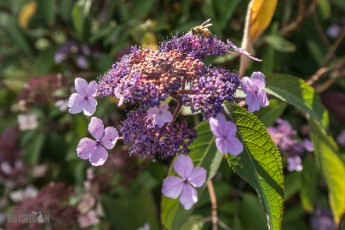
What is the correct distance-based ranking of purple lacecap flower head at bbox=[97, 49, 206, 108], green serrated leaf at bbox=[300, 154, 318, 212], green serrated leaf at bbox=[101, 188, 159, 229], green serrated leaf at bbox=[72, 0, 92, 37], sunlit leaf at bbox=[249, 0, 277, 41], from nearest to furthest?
1. purple lacecap flower head at bbox=[97, 49, 206, 108]
2. sunlit leaf at bbox=[249, 0, 277, 41]
3. green serrated leaf at bbox=[300, 154, 318, 212]
4. green serrated leaf at bbox=[101, 188, 159, 229]
5. green serrated leaf at bbox=[72, 0, 92, 37]

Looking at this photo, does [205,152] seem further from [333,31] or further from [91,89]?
[333,31]

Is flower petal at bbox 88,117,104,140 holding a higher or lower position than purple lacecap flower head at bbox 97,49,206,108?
lower

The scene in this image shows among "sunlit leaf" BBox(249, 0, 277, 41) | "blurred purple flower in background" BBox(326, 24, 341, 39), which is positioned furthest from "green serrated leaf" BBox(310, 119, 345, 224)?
"blurred purple flower in background" BBox(326, 24, 341, 39)

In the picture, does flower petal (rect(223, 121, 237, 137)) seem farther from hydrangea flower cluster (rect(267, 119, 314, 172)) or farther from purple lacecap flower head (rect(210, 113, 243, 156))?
hydrangea flower cluster (rect(267, 119, 314, 172))

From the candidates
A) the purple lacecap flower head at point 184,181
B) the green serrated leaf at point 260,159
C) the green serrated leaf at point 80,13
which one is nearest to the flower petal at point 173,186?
the purple lacecap flower head at point 184,181

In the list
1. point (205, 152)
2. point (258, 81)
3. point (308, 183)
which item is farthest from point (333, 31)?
point (258, 81)

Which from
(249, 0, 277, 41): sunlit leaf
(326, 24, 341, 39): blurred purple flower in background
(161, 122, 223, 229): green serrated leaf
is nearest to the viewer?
(161, 122, 223, 229): green serrated leaf

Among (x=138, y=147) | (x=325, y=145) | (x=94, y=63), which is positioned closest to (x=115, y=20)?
(x=94, y=63)
